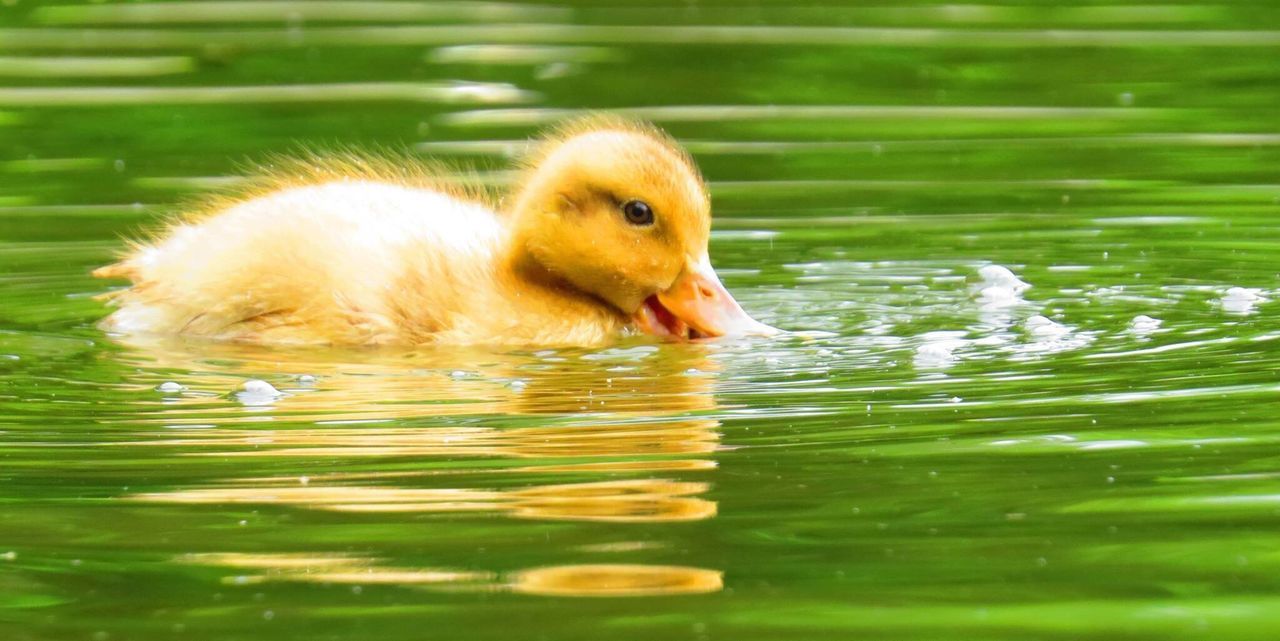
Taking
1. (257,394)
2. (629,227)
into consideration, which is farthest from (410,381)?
(629,227)

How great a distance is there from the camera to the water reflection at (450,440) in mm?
4363

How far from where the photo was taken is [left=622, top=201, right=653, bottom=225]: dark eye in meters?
7.33

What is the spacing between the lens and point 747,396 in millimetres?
5980

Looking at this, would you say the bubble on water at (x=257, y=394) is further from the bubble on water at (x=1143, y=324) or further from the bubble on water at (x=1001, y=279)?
the bubble on water at (x=1001, y=279)

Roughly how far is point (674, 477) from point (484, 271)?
2441mm

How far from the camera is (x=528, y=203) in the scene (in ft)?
24.4

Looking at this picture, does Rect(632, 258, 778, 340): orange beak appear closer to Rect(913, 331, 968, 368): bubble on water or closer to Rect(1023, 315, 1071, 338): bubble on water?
Rect(913, 331, 968, 368): bubble on water

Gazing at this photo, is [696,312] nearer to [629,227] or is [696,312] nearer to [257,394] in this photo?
[629,227]

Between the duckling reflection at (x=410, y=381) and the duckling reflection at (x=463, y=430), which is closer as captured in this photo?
the duckling reflection at (x=463, y=430)

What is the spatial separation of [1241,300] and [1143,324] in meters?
0.47

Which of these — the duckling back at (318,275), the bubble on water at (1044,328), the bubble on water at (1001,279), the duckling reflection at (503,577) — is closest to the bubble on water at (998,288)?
the bubble on water at (1001,279)

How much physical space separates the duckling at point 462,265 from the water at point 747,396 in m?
0.17

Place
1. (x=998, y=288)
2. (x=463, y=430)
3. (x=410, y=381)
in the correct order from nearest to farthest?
1. (x=463, y=430)
2. (x=410, y=381)
3. (x=998, y=288)

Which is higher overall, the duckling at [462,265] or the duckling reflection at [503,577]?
the duckling at [462,265]
